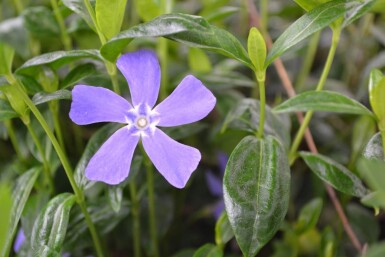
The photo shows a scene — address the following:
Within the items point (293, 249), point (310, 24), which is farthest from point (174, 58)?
point (310, 24)

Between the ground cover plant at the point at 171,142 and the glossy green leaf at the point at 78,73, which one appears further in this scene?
the glossy green leaf at the point at 78,73

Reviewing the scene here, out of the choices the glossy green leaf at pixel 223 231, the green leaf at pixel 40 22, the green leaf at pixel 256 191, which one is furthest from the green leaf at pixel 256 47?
the green leaf at pixel 40 22

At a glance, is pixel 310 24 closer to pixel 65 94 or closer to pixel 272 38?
pixel 65 94

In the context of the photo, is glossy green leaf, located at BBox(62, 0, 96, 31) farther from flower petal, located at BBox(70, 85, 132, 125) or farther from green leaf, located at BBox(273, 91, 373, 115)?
green leaf, located at BBox(273, 91, 373, 115)

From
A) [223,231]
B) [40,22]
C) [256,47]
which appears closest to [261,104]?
[256,47]

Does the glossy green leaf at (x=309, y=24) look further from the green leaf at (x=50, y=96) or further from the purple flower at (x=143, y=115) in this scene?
the green leaf at (x=50, y=96)

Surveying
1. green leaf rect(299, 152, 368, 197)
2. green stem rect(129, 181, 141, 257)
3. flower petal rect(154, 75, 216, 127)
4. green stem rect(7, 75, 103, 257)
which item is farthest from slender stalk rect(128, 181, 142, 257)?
green leaf rect(299, 152, 368, 197)

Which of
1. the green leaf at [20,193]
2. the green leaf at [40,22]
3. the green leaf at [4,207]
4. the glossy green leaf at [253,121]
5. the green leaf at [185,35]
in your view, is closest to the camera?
the green leaf at [4,207]
